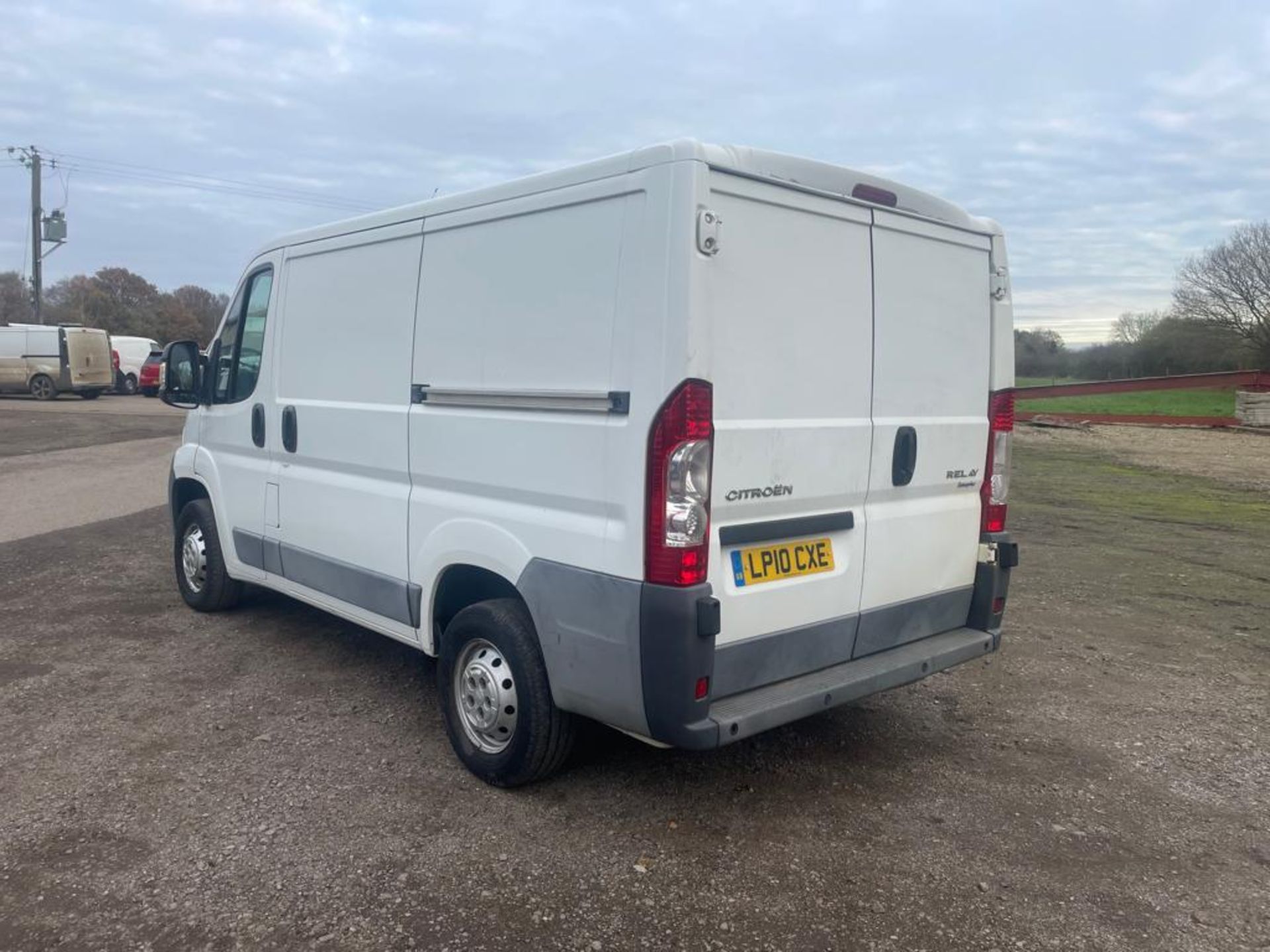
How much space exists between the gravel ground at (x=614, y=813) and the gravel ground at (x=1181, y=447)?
44.5ft

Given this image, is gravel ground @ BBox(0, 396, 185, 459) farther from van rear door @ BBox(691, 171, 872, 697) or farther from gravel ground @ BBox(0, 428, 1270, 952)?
van rear door @ BBox(691, 171, 872, 697)

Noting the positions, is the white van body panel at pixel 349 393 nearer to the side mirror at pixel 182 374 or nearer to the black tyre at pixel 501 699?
the black tyre at pixel 501 699

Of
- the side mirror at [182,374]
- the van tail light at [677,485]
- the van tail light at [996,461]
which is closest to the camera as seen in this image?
the van tail light at [677,485]

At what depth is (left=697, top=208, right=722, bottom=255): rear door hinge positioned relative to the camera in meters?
3.27

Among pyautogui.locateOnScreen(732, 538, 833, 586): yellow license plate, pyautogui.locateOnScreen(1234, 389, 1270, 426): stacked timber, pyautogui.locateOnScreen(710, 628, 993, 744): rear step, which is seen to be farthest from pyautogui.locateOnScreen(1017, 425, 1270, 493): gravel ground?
pyautogui.locateOnScreen(732, 538, 833, 586): yellow license plate

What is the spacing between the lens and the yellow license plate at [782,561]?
3545 mm

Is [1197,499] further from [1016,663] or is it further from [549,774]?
[549,774]

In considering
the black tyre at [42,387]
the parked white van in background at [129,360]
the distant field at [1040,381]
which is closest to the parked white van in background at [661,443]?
the black tyre at [42,387]

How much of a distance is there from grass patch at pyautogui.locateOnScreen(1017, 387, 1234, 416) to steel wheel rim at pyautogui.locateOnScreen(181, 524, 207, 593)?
3526 centimetres

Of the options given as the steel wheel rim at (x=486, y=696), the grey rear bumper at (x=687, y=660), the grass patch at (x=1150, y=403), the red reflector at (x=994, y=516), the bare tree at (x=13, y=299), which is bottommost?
the steel wheel rim at (x=486, y=696)

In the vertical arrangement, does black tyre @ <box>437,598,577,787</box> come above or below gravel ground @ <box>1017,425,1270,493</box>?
below

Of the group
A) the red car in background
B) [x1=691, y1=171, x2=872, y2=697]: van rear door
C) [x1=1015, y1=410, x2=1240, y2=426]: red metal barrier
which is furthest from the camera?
the red car in background

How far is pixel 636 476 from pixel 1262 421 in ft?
110

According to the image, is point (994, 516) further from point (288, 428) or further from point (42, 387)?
point (42, 387)
